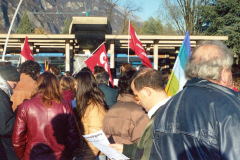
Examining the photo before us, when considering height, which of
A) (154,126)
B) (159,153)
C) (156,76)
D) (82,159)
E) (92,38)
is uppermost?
(92,38)

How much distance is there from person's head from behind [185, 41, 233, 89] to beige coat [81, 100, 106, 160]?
220 centimetres

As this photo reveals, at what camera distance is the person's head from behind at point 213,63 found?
Result: 192 centimetres

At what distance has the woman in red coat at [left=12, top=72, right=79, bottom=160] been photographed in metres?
3.42

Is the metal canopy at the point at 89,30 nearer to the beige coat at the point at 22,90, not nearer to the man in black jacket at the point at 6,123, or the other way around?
the beige coat at the point at 22,90

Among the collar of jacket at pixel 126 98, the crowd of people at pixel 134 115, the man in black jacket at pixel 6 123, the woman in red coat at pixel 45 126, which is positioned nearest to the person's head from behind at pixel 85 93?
the crowd of people at pixel 134 115

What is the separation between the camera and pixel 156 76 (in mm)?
2752

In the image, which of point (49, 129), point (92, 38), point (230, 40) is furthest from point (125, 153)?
point (230, 40)

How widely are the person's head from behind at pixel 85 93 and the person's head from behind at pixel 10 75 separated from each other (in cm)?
108

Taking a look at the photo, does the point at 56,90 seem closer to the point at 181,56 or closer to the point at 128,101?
the point at 128,101

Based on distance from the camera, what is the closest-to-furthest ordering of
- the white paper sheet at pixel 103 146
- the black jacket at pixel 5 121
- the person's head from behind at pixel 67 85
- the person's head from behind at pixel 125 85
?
the white paper sheet at pixel 103 146 < the black jacket at pixel 5 121 < the person's head from behind at pixel 125 85 < the person's head from behind at pixel 67 85

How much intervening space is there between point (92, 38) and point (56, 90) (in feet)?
66.7

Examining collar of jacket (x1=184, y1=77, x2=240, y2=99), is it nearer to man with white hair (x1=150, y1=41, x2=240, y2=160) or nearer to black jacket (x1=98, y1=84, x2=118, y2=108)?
man with white hair (x1=150, y1=41, x2=240, y2=160)

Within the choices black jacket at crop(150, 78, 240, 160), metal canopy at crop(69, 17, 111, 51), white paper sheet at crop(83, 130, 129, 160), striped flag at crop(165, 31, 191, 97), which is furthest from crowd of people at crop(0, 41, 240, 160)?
metal canopy at crop(69, 17, 111, 51)

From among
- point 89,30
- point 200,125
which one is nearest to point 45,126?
point 200,125
